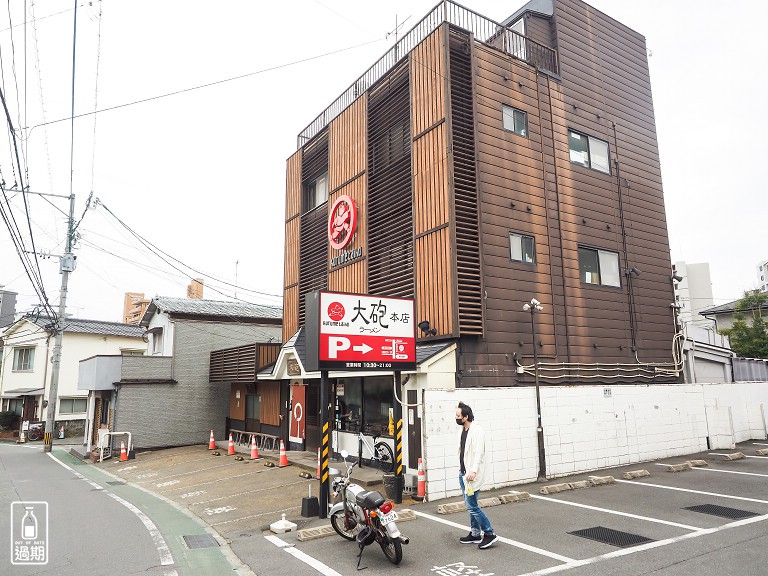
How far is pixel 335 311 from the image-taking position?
9.64m

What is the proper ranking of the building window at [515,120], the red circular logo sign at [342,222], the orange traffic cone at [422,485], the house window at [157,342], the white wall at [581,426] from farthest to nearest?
1. the house window at [157,342]
2. the red circular logo sign at [342,222]
3. the building window at [515,120]
4. the white wall at [581,426]
5. the orange traffic cone at [422,485]

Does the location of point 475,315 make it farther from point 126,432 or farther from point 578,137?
point 126,432

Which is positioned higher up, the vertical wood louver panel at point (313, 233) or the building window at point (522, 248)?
the vertical wood louver panel at point (313, 233)

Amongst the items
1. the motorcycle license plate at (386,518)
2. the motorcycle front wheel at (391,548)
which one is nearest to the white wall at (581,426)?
the motorcycle front wheel at (391,548)

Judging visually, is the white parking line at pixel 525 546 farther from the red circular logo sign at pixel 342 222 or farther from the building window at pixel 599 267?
the red circular logo sign at pixel 342 222

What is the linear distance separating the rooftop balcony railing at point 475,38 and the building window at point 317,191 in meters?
2.89

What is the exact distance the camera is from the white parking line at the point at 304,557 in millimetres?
6461

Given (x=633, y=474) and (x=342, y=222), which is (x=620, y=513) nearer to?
(x=633, y=474)

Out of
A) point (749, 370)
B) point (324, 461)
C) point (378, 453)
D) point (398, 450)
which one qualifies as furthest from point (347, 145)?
point (749, 370)

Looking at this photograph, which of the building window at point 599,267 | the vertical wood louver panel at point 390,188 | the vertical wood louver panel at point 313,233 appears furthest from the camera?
the vertical wood louver panel at point 313,233

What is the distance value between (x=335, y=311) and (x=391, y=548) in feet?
14.4

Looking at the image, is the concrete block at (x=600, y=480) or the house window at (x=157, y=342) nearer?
the concrete block at (x=600, y=480)

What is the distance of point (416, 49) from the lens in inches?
577

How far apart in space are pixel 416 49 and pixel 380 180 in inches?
155
